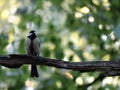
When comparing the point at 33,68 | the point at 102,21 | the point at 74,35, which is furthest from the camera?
the point at 74,35

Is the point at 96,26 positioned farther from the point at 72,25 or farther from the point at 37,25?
the point at 37,25

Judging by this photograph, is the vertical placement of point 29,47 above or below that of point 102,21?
below

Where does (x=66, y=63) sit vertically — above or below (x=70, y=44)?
below

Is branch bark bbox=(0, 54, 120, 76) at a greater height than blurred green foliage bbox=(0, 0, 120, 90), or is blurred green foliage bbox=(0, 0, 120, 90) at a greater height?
blurred green foliage bbox=(0, 0, 120, 90)

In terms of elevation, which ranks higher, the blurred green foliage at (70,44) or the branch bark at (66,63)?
the blurred green foliage at (70,44)

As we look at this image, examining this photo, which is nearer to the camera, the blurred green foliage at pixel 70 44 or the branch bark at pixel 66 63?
the branch bark at pixel 66 63

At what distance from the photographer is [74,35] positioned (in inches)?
312

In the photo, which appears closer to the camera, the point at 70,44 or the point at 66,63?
the point at 66,63

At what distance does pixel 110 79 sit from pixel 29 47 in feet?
4.90

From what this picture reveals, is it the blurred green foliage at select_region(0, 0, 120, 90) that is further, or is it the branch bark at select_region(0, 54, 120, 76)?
the blurred green foliage at select_region(0, 0, 120, 90)

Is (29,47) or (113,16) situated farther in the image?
(113,16)

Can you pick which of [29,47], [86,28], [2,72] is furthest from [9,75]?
[86,28]

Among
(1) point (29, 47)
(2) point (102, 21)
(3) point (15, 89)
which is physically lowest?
(3) point (15, 89)

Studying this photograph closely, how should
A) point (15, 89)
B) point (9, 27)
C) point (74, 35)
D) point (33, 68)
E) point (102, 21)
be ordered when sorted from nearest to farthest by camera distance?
1. point (33, 68)
2. point (15, 89)
3. point (102, 21)
4. point (9, 27)
5. point (74, 35)
